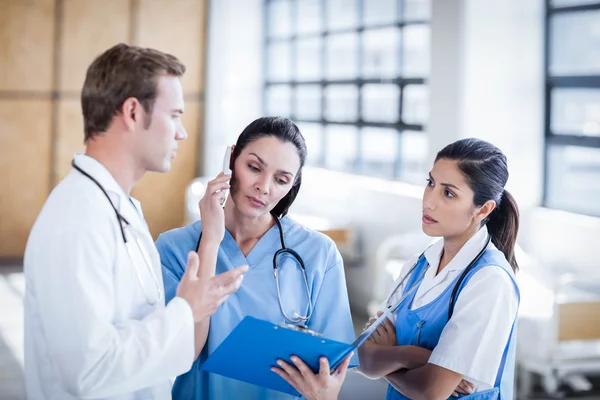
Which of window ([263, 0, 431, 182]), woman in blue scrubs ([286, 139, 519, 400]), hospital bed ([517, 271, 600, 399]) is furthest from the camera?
window ([263, 0, 431, 182])

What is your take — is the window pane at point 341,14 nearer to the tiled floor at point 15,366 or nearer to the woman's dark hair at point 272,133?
the tiled floor at point 15,366

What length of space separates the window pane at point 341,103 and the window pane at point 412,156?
71cm

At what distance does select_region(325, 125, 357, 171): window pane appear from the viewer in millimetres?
6203

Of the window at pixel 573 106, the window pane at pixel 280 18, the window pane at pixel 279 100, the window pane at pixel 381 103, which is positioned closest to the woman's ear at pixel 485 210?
the window at pixel 573 106

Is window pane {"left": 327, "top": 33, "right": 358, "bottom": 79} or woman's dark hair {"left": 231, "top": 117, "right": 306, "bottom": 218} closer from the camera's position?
woman's dark hair {"left": 231, "top": 117, "right": 306, "bottom": 218}

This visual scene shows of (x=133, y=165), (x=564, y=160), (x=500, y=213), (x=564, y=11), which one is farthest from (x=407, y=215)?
(x=133, y=165)

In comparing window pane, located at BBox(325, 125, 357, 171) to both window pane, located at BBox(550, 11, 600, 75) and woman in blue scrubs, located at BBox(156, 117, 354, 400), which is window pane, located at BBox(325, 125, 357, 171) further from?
woman in blue scrubs, located at BBox(156, 117, 354, 400)

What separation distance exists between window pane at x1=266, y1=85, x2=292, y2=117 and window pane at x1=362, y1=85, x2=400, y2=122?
54.8 inches

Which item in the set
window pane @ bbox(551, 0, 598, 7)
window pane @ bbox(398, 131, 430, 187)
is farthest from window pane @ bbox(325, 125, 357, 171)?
window pane @ bbox(551, 0, 598, 7)

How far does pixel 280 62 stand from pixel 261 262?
19.3 feet

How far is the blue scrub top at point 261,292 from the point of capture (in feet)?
5.51

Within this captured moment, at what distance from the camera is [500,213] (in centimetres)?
176

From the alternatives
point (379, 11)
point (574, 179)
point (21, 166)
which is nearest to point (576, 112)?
point (574, 179)

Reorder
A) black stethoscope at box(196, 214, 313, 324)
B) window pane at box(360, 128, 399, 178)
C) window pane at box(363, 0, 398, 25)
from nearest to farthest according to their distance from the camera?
black stethoscope at box(196, 214, 313, 324), window pane at box(363, 0, 398, 25), window pane at box(360, 128, 399, 178)
